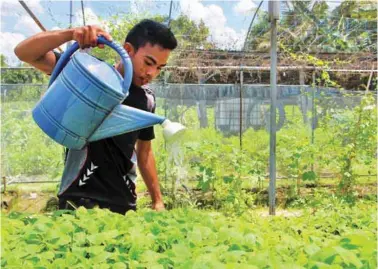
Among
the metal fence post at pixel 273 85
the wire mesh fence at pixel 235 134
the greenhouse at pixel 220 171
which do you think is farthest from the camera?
the wire mesh fence at pixel 235 134

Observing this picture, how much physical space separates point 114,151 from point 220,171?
3.03 metres

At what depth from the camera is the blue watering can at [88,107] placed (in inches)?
48.7

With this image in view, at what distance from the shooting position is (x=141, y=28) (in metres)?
1.70

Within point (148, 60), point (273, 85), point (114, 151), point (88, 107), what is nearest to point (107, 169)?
point (114, 151)

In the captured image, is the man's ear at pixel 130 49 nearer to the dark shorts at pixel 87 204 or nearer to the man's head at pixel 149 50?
the man's head at pixel 149 50

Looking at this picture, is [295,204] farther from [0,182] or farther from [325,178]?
[0,182]

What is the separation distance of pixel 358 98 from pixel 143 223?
227 inches

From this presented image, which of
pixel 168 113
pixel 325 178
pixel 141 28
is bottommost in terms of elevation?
pixel 325 178

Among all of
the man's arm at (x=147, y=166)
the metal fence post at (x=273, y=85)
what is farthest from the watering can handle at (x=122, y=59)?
the metal fence post at (x=273, y=85)

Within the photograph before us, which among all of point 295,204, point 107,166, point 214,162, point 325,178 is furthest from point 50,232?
point 325,178

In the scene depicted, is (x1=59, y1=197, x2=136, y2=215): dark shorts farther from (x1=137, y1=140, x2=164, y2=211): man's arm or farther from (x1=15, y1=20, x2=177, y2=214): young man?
(x1=137, y1=140, x2=164, y2=211): man's arm

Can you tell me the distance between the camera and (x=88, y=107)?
1242mm

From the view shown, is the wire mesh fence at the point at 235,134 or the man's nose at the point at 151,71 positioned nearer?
the man's nose at the point at 151,71

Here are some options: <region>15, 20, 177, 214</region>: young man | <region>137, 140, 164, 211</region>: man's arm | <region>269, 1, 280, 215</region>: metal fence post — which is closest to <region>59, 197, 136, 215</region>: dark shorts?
<region>15, 20, 177, 214</region>: young man
